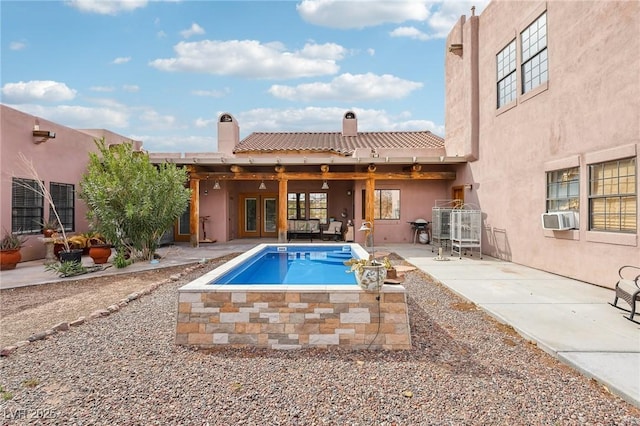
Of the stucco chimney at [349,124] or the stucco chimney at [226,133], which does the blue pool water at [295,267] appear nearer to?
the stucco chimney at [226,133]

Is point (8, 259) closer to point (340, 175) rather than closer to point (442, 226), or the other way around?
point (340, 175)

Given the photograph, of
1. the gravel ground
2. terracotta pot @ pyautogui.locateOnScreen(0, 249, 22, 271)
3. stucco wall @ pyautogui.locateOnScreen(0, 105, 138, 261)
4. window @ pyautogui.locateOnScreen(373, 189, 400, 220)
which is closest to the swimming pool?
the gravel ground

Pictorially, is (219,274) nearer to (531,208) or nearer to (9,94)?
(531,208)

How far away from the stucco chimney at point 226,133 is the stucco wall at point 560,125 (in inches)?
431

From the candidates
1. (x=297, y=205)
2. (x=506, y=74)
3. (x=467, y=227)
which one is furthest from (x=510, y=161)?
(x=297, y=205)

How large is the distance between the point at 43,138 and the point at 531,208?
12667mm

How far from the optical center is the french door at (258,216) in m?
15.8

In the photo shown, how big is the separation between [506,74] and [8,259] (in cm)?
1316

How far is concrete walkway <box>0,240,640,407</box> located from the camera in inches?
121

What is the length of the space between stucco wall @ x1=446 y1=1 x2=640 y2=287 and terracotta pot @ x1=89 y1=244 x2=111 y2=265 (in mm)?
10565

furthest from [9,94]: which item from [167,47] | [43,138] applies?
[167,47]

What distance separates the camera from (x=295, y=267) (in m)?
7.72

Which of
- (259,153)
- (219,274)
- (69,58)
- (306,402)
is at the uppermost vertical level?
(69,58)

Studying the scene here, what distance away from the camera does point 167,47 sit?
11359mm
